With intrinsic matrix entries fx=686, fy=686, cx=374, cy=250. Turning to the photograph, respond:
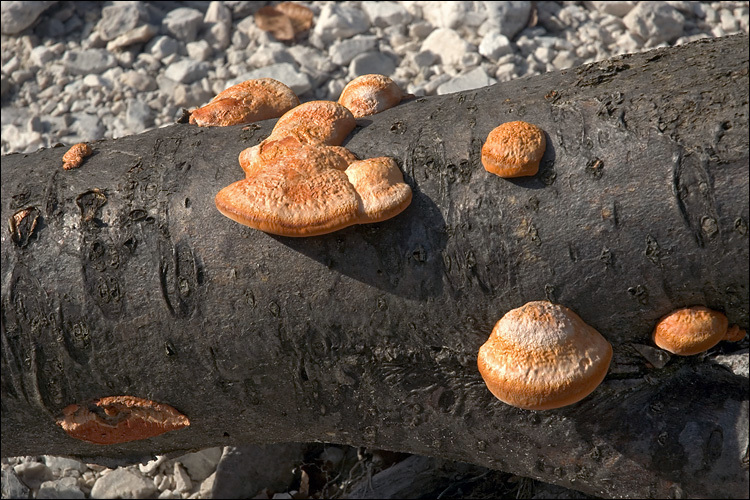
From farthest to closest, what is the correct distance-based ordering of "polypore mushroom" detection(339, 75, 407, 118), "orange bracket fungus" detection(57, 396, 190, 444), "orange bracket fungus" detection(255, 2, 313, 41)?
"orange bracket fungus" detection(255, 2, 313, 41)
"polypore mushroom" detection(339, 75, 407, 118)
"orange bracket fungus" detection(57, 396, 190, 444)

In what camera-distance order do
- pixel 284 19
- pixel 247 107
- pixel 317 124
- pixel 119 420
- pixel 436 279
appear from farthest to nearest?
pixel 284 19, pixel 247 107, pixel 119 420, pixel 317 124, pixel 436 279

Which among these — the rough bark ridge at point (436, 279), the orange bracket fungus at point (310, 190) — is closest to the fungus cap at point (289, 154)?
the orange bracket fungus at point (310, 190)

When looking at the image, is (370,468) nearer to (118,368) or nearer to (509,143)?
(118,368)

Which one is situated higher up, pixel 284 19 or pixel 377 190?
pixel 377 190

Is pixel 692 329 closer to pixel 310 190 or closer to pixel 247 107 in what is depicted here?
pixel 310 190

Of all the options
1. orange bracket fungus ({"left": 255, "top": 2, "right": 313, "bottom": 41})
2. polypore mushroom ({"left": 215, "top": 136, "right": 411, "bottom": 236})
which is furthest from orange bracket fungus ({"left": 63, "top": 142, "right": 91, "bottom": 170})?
orange bracket fungus ({"left": 255, "top": 2, "right": 313, "bottom": 41})

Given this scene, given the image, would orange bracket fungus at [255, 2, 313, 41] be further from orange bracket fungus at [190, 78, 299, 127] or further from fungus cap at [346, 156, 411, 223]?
fungus cap at [346, 156, 411, 223]

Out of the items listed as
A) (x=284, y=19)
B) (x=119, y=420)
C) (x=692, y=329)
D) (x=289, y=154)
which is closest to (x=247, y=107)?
(x=289, y=154)
